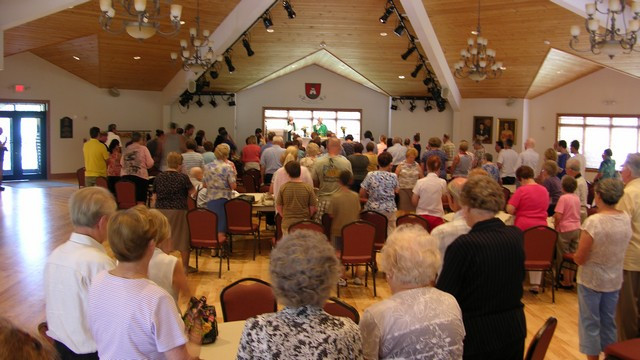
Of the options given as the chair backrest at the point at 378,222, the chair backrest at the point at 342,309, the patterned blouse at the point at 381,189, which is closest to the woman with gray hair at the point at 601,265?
the chair backrest at the point at 342,309

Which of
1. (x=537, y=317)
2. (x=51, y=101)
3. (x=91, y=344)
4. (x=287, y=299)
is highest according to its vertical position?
(x=51, y=101)

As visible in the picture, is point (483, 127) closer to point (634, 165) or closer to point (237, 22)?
point (237, 22)

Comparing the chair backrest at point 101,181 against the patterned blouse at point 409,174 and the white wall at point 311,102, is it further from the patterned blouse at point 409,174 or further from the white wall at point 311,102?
the white wall at point 311,102

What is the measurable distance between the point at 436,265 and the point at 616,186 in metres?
2.41

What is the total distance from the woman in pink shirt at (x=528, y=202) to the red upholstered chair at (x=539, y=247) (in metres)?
0.21

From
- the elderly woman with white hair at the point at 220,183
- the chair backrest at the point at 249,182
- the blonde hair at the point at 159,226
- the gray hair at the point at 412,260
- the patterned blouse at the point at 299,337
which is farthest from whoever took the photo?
the chair backrest at the point at 249,182

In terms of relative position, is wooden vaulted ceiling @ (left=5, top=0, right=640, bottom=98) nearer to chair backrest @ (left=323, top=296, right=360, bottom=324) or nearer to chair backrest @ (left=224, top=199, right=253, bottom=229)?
chair backrest @ (left=224, top=199, right=253, bottom=229)

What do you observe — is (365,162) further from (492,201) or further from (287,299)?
(287,299)

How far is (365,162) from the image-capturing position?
32.5 feet

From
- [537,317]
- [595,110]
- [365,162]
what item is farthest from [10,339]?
[595,110]

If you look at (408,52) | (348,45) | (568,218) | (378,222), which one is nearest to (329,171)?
(378,222)

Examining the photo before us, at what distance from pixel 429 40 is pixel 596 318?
9.64 metres

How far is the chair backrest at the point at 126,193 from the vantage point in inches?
398

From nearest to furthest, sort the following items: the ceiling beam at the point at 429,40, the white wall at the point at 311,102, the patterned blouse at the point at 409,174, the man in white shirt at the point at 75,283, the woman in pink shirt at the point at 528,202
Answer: the man in white shirt at the point at 75,283 → the woman in pink shirt at the point at 528,202 → the patterned blouse at the point at 409,174 → the ceiling beam at the point at 429,40 → the white wall at the point at 311,102
